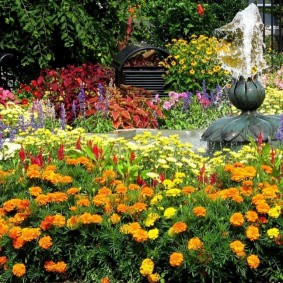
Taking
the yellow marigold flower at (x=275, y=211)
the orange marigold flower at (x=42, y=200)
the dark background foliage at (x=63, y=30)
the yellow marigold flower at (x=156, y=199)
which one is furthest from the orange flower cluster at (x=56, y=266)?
the dark background foliage at (x=63, y=30)

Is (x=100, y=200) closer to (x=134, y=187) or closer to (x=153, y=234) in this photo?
(x=134, y=187)

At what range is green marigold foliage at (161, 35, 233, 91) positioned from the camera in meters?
9.27

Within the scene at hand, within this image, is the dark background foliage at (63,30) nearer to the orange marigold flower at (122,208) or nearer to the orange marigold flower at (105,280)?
the orange marigold flower at (122,208)

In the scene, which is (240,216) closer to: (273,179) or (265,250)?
(265,250)

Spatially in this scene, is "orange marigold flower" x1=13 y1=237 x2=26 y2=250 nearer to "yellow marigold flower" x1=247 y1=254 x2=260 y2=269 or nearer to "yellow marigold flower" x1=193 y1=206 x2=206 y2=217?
"yellow marigold flower" x1=193 y1=206 x2=206 y2=217

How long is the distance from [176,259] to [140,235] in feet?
0.75

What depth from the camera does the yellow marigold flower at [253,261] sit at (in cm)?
359

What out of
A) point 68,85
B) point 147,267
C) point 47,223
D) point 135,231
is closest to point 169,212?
point 135,231

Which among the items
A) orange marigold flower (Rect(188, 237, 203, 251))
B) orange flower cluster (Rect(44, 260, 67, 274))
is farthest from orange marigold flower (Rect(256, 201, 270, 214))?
orange flower cluster (Rect(44, 260, 67, 274))

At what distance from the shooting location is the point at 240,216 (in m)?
3.73

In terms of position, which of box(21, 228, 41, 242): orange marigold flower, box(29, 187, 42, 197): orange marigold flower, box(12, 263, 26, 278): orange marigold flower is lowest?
box(12, 263, 26, 278): orange marigold flower

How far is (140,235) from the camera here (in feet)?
12.0

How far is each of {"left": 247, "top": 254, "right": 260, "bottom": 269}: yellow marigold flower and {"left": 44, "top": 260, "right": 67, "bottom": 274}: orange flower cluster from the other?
99 cm

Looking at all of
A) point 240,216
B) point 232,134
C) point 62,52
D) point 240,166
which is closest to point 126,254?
point 240,216
